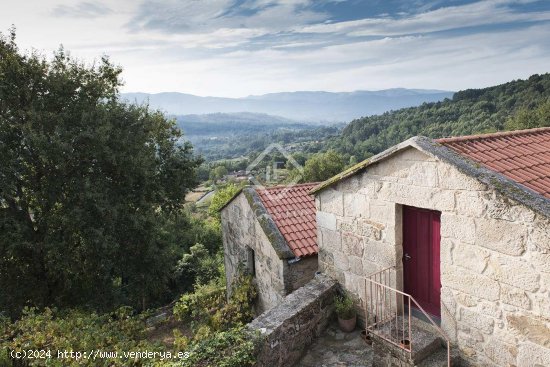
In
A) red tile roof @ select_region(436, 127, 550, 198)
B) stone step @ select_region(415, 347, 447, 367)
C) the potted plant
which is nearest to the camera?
red tile roof @ select_region(436, 127, 550, 198)

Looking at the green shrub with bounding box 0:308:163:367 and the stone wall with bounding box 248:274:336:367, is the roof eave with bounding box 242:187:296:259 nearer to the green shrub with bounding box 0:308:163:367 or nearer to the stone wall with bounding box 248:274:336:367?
the stone wall with bounding box 248:274:336:367

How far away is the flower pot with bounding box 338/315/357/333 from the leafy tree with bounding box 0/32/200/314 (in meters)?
7.66

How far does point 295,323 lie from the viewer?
6781 millimetres

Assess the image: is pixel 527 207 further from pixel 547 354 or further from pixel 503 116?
pixel 503 116

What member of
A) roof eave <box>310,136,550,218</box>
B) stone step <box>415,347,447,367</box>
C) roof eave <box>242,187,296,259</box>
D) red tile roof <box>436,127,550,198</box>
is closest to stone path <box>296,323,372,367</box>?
stone step <box>415,347,447,367</box>

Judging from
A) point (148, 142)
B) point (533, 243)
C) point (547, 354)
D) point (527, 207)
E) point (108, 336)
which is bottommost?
point (108, 336)

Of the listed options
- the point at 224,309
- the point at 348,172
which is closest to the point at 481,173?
the point at 348,172

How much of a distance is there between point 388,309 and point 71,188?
32.3ft

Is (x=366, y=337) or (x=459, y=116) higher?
(x=459, y=116)

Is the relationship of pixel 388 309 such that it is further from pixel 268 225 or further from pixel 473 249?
pixel 268 225

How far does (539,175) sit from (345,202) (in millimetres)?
3081

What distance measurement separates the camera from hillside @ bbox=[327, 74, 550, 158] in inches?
2205

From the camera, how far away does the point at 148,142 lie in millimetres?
14617

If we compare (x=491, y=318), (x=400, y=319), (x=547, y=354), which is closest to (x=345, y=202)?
(x=400, y=319)
